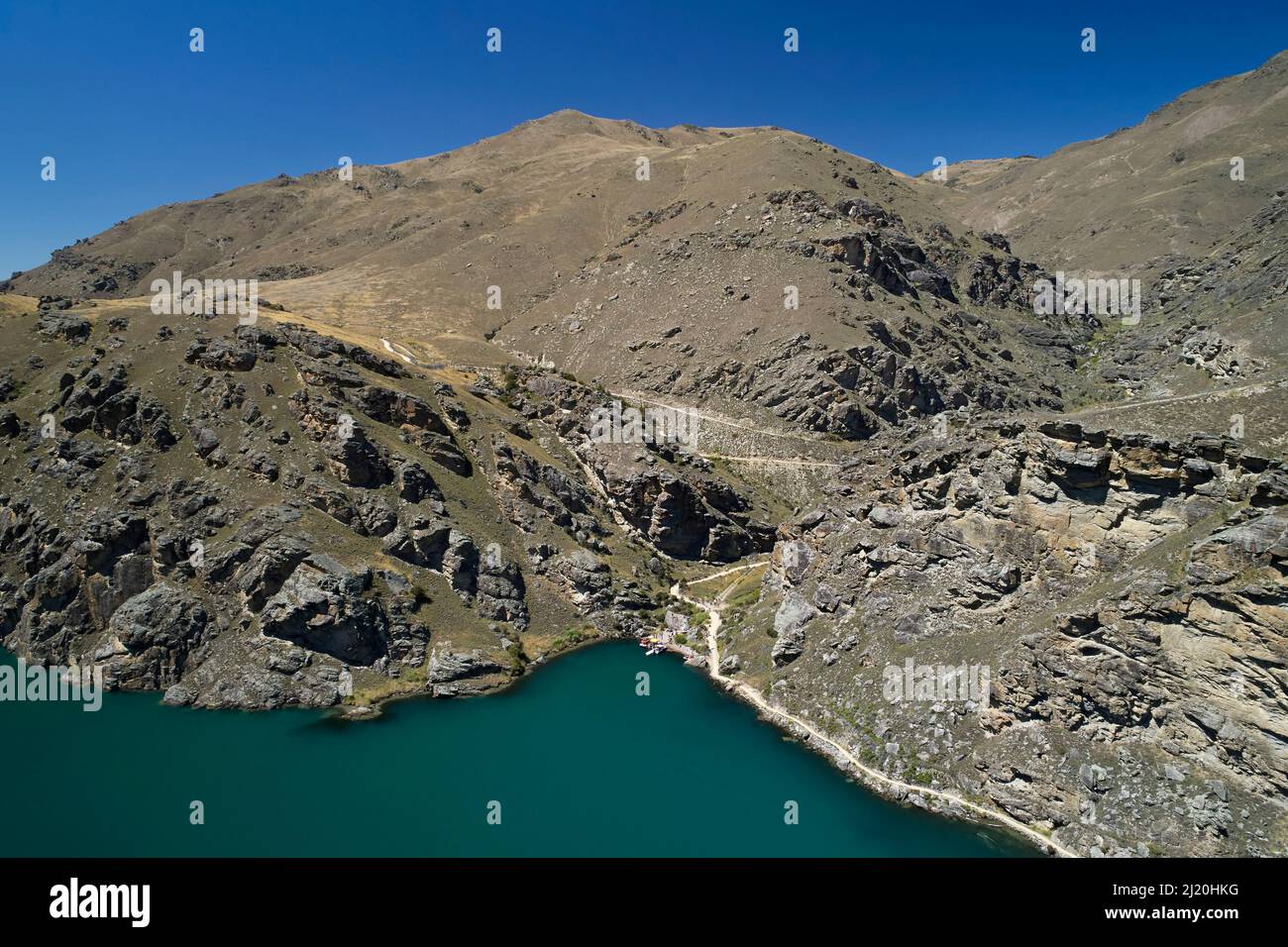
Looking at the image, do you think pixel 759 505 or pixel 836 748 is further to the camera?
pixel 759 505

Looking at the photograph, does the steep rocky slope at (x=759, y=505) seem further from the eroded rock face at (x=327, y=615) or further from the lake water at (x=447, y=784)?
the lake water at (x=447, y=784)

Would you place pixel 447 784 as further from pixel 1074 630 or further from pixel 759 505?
pixel 759 505

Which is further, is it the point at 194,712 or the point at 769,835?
the point at 194,712

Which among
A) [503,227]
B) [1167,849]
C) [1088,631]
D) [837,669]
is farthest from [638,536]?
[503,227]

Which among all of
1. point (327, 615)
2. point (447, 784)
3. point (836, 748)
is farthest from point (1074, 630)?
point (327, 615)

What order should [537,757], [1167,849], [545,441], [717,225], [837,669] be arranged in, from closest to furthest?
[1167,849], [537,757], [837,669], [545,441], [717,225]

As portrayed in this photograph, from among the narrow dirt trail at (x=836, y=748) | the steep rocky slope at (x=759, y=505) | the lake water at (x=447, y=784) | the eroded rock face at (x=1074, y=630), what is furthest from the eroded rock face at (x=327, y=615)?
the eroded rock face at (x=1074, y=630)

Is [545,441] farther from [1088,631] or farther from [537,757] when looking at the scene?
[1088,631]
